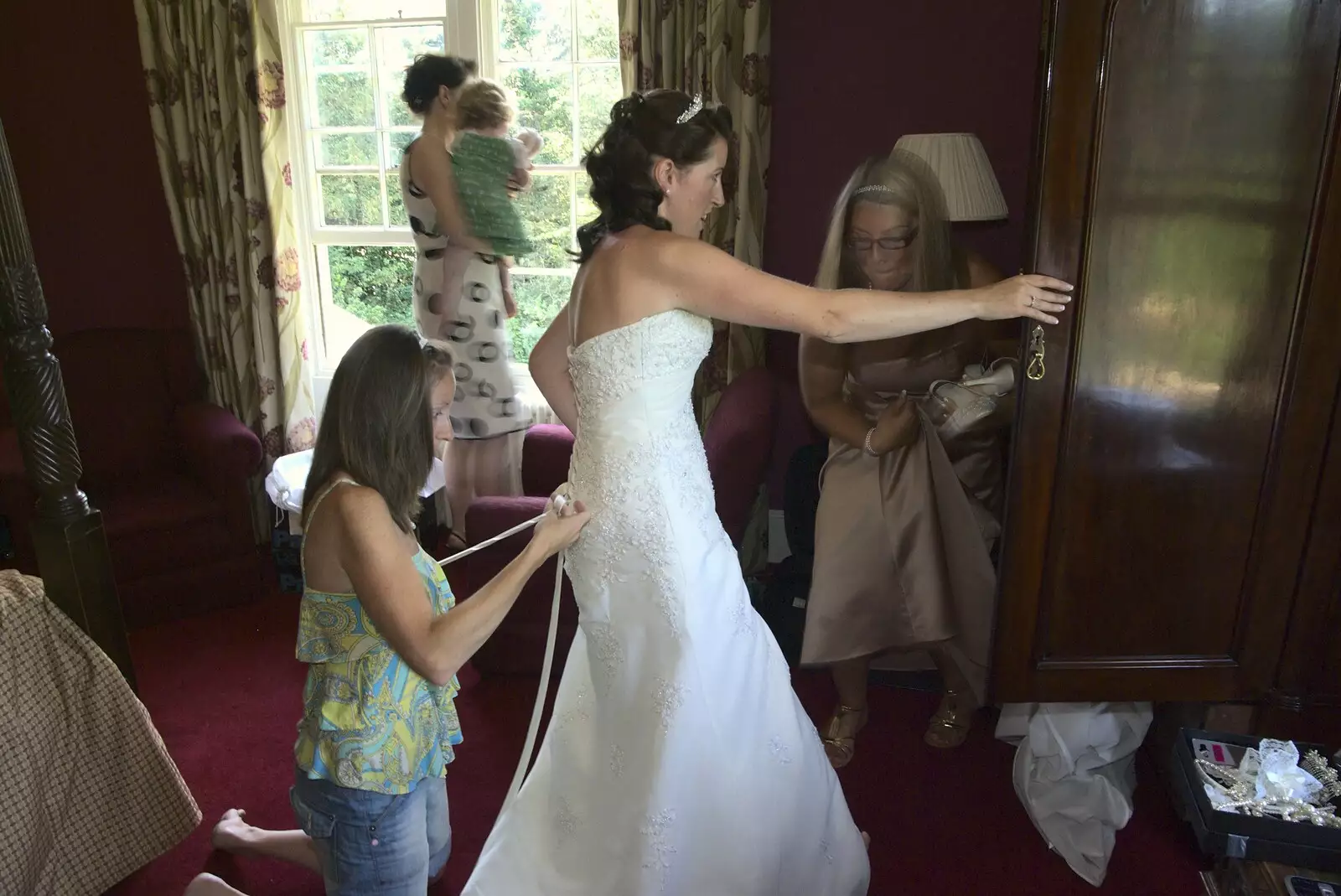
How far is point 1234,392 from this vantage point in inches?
68.2

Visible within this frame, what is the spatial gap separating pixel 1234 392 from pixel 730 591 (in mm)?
963

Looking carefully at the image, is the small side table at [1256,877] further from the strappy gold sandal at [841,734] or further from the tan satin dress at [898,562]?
the strappy gold sandal at [841,734]

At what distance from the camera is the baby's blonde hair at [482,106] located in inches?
121

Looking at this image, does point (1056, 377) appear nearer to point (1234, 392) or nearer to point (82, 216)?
point (1234, 392)

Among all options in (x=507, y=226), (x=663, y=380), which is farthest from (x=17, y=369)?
(x=507, y=226)

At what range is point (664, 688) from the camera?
1681 millimetres

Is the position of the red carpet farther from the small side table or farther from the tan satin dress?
the tan satin dress

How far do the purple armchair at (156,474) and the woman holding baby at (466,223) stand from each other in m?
0.78

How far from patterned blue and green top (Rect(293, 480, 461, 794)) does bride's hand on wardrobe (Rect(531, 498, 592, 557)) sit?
194mm

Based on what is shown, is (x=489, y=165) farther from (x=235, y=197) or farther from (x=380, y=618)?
(x=380, y=618)

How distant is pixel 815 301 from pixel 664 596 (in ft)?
1.84

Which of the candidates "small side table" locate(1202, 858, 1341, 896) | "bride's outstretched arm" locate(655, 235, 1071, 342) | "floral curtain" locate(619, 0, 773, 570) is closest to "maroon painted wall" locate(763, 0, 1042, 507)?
"floral curtain" locate(619, 0, 773, 570)

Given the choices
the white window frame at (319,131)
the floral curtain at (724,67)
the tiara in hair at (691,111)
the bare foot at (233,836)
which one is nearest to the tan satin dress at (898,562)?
the floral curtain at (724,67)

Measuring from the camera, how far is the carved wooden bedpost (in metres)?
1.78
